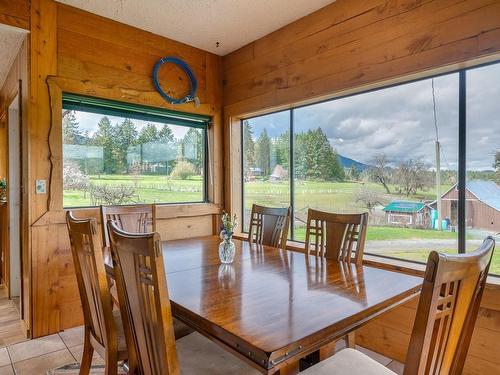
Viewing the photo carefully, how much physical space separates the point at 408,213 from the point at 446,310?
1.71m

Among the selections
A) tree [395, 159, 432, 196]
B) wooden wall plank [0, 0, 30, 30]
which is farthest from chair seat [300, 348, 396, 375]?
wooden wall plank [0, 0, 30, 30]

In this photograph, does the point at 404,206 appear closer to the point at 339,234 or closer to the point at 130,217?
the point at 339,234

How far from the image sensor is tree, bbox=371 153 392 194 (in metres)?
2.67

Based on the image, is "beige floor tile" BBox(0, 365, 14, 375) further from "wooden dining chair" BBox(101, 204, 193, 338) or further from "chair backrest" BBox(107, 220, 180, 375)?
"chair backrest" BBox(107, 220, 180, 375)

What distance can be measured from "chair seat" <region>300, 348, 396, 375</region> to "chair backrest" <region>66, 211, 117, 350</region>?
891 mm

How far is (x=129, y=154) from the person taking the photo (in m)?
3.41

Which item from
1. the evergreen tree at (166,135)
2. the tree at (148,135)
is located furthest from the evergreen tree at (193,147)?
the tree at (148,135)

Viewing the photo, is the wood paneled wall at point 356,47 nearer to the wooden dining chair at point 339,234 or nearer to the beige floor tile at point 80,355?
the wooden dining chair at point 339,234

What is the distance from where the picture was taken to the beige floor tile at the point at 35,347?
2398mm

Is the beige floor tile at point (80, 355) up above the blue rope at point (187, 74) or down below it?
below

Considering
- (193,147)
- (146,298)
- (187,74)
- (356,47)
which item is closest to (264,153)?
(193,147)

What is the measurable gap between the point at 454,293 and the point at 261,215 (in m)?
1.85

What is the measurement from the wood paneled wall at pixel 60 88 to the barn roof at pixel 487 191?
8.92ft

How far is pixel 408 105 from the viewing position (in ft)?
8.27
